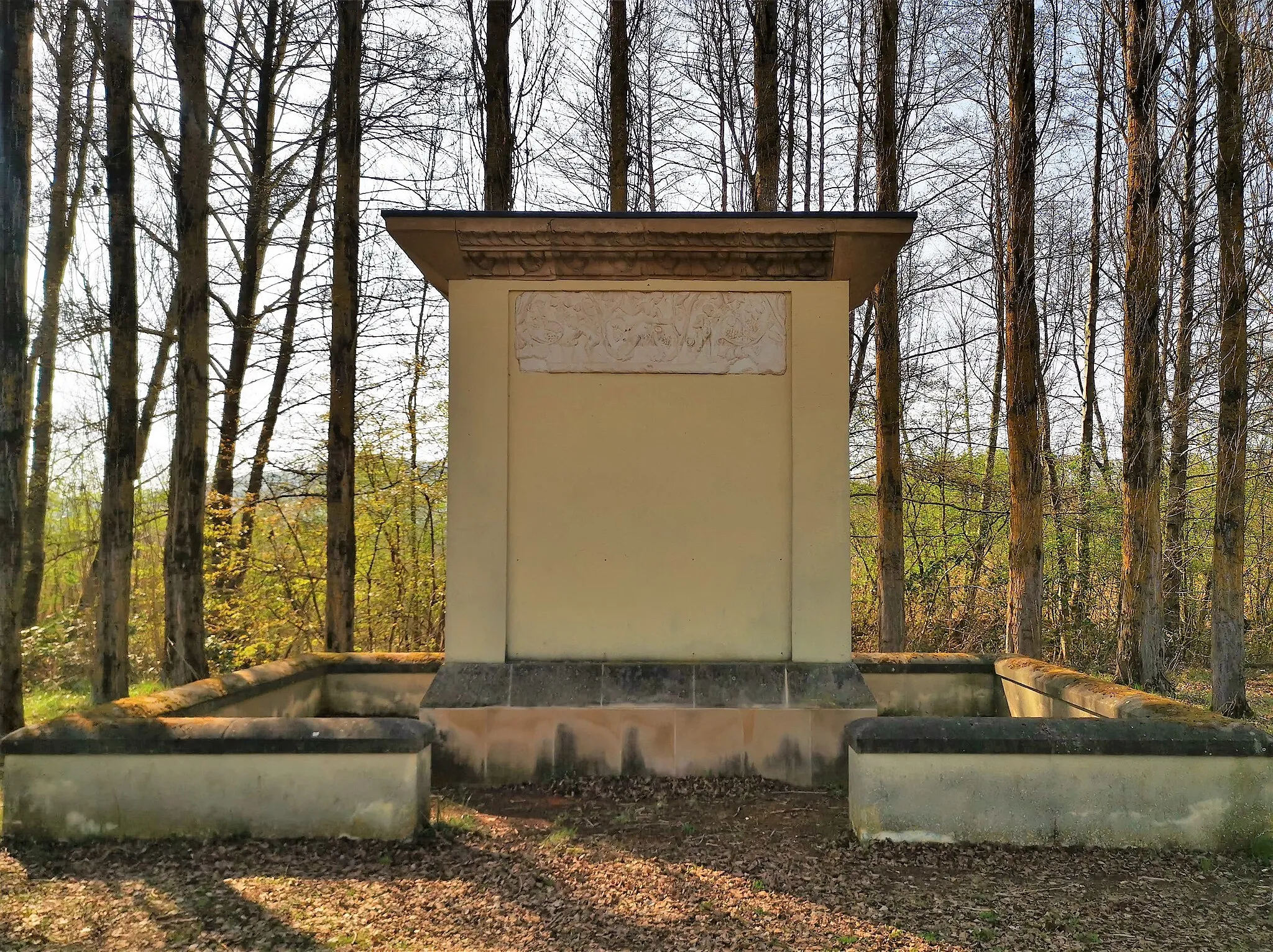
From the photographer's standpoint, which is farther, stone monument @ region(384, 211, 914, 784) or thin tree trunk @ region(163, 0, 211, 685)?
thin tree trunk @ region(163, 0, 211, 685)

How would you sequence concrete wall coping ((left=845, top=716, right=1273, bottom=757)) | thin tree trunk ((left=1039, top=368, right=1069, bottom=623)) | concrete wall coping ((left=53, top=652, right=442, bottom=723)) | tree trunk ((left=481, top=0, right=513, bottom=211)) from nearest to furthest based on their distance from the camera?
concrete wall coping ((left=845, top=716, right=1273, bottom=757)), concrete wall coping ((left=53, top=652, right=442, bottom=723)), tree trunk ((left=481, top=0, right=513, bottom=211)), thin tree trunk ((left=1039, top=368, right=1069, bottom=623))

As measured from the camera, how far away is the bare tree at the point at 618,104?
1172 cm

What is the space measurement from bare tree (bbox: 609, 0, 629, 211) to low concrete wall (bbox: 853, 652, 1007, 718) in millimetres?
7508

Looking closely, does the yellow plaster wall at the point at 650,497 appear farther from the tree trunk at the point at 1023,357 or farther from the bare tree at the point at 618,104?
the bare tree at the point at 618,104

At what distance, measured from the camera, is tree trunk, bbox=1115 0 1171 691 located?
8.86 m

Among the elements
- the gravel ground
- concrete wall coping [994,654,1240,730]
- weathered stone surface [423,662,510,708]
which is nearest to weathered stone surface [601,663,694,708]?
weathered stone surface [423,662,510,708]

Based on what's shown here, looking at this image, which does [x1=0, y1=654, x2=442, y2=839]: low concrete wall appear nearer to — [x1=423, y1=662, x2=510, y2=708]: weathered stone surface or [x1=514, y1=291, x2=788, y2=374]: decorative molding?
[x1=423, y1=662, x2=510, y2=708]: weathered stone surface

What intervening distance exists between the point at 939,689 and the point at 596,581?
10.9 ft

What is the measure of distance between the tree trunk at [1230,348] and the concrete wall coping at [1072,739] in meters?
4.91

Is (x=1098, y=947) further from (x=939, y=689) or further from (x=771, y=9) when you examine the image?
(x=771, y=9)

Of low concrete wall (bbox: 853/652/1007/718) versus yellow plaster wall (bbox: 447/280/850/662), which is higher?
yellow plaster wall (bbox: 447/280/850/662)

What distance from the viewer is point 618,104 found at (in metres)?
12.4

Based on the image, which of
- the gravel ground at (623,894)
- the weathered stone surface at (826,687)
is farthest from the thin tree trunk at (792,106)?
the gravel ground at (623,894)

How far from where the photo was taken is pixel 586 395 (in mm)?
5934
